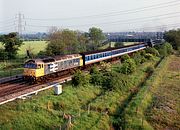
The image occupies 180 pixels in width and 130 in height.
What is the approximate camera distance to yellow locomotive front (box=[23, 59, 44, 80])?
29819 millimetres

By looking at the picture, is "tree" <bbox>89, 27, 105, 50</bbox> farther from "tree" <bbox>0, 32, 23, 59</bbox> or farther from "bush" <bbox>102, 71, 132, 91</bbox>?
"bush" <bbox>102, 71, 132, 91</bbox>

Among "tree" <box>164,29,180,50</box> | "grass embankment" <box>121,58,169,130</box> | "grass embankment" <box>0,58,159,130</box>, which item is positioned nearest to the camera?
"grass embankment" <box>0,58,159,130</box>

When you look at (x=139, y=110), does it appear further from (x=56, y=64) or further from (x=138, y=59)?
(x=138, y=59)

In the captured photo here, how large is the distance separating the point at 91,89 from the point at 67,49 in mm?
40348

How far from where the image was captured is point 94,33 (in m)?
98.9

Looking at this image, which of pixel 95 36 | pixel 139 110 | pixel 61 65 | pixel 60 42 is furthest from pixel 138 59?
pixel 95 36

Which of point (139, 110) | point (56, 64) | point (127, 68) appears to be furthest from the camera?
point (127, 68)

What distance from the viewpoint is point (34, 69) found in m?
29.9

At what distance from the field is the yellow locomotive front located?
11.9m

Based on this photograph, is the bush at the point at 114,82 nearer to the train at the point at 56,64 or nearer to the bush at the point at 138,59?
the train at the point at 56,64

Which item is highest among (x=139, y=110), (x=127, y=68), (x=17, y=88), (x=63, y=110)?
(x=127, y=68)

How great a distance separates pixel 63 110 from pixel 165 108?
953 cm

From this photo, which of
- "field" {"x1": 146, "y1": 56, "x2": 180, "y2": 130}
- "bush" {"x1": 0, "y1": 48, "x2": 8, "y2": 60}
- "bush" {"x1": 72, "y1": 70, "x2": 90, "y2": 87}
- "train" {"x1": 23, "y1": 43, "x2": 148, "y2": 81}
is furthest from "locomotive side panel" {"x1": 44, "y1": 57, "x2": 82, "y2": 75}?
"bush" {"x1": 0, "y1": 48, "x2": 8, "y2": 60}

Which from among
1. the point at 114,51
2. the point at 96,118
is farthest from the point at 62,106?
the point at 114,51
